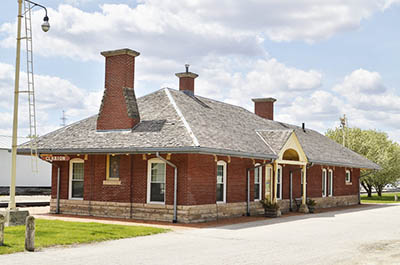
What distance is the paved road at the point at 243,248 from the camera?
1107 centimetres

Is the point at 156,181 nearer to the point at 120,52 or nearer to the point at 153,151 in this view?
the point at 153,151

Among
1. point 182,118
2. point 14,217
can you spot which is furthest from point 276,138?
Result: point 14,217

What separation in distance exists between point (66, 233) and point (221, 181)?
26.5ft

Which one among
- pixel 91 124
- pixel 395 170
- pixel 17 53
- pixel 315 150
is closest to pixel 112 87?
pixel 91 124

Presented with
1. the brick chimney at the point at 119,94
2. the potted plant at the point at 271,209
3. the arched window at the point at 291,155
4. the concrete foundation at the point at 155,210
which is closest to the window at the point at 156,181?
the concrete foundation at the point at 155,210

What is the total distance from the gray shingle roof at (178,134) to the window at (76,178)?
107 cm

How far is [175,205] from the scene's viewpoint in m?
19.2

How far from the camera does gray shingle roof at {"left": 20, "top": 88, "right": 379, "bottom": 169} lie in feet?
63.4

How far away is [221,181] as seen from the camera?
2114 cm

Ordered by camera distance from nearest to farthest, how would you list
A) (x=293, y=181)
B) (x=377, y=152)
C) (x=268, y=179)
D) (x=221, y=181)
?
(x=221, y=181) < (x=268, y=179) < (x=293, y=181) < (x=377, y=152)

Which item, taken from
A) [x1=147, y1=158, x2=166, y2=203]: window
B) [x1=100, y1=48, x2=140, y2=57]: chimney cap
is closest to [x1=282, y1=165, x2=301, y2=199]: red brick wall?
[x1=147, y1=158, x2=166, y2=203]: window

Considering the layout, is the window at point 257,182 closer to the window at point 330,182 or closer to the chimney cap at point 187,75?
the chimney cap at point 187,75

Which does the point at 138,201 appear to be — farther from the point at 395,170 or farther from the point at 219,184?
the point at 395,170

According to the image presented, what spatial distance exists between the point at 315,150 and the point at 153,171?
13.7 meters
